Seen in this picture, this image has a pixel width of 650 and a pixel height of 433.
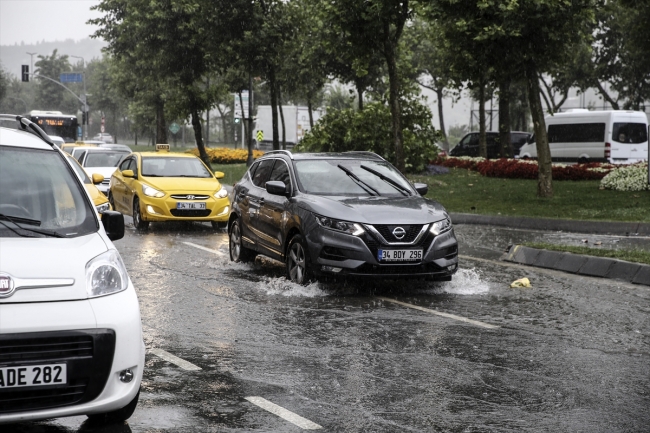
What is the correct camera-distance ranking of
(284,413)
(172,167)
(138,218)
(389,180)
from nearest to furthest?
(284,413)
(389,180)
(138,218)
(172,167)

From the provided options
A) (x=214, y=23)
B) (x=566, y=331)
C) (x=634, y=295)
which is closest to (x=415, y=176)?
(x=214, y=23)

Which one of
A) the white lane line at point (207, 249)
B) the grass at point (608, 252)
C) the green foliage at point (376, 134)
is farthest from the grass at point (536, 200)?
the white lane line at point (207, 249)

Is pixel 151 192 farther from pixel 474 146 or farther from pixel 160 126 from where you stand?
pixel 160 126

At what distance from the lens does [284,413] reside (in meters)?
5.79

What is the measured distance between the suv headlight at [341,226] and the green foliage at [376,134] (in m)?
20.6

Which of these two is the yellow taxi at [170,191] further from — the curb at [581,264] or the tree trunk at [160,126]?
the tree trunk at [160,126]

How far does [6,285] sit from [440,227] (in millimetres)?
6581

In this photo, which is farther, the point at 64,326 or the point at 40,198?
the point at 40,198

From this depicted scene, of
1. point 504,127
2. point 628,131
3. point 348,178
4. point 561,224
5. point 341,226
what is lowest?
point 561,224

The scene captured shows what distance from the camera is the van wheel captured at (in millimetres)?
5402

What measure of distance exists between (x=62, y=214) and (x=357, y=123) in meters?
26.5

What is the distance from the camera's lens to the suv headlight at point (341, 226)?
10.5 meters

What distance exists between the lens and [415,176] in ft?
103

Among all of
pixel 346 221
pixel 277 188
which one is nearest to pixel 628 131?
pixel 277 188
